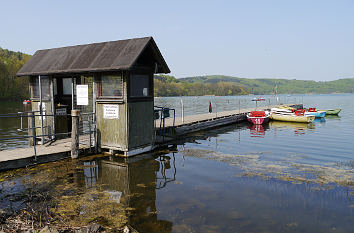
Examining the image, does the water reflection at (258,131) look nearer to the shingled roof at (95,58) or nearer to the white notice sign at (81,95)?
the shingled roof at (95,58)

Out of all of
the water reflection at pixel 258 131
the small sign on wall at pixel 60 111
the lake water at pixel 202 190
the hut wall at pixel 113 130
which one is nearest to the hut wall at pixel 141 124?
the hut wall at pixel 113 130

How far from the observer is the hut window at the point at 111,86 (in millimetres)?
12112

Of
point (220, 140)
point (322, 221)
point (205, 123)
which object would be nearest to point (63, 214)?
point (322, 221)

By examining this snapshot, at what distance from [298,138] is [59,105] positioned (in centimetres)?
1724

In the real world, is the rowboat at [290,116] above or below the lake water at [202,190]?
above

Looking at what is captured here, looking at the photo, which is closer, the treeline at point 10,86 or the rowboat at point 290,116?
the rowboat at point 290,116

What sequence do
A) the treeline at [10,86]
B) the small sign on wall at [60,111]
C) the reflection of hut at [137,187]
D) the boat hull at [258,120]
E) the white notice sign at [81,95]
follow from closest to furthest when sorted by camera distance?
the reflection of hut at [137,187] → the white notice sign at [81,95] → the small sign on wall at [60,111] → the boat hull at [258,120] → the treeline at [10,86]

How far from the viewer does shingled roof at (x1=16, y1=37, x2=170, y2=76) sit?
11953mm

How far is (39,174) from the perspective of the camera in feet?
31.9

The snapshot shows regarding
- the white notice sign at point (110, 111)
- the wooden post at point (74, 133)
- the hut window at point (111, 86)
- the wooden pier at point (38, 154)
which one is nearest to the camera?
the wooden pier at point (38, 154)

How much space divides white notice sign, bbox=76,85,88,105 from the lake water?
282 cm

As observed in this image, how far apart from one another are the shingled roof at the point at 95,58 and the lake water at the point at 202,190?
14.8 ft

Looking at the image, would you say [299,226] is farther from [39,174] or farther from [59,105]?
[59,105]

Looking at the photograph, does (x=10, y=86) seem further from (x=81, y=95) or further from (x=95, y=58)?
(x=95, y=58)
